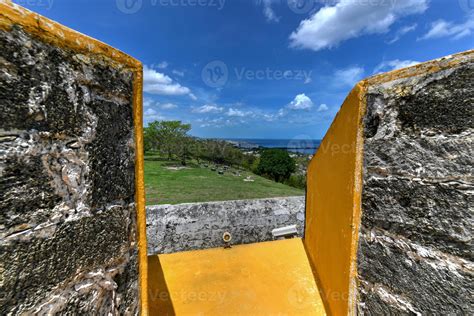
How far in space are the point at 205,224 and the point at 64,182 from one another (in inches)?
128

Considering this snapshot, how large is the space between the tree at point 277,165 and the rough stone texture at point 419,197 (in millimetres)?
29738

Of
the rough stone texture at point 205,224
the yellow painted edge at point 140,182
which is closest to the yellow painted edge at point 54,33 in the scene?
the yellow painted edge at point 140,182

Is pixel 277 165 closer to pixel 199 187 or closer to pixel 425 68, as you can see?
pixel 199 187

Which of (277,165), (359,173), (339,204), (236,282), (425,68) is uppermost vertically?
(425,68)

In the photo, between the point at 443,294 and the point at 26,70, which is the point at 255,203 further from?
the point at 26,70

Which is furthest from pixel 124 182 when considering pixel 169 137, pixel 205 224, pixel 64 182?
pixel 169 137

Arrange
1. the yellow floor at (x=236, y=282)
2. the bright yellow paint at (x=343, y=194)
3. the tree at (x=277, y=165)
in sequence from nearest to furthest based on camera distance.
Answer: the bright yellow paint at (x=343, y=194)
the yellow floor at (x=236, y=282)
the tree at (x=277, y=165)

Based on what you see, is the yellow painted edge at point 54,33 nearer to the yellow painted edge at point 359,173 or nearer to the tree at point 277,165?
the yellow painted edge at point 359,173

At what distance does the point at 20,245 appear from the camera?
797mm

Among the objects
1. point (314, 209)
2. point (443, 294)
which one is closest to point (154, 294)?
point (314, 209)

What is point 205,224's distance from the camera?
159 inches

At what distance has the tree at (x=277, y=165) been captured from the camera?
30766 millimetres

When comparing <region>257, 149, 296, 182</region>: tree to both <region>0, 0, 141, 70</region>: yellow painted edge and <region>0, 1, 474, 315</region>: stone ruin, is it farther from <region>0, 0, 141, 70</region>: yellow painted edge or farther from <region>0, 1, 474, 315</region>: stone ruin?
<region>0, 0, 141, 70</region>: yellow painted edge

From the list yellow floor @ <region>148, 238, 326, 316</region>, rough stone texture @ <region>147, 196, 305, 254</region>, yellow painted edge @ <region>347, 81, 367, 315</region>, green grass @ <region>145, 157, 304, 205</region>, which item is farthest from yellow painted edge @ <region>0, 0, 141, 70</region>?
green grass @ <region>145, 157, 304, 205</region>
